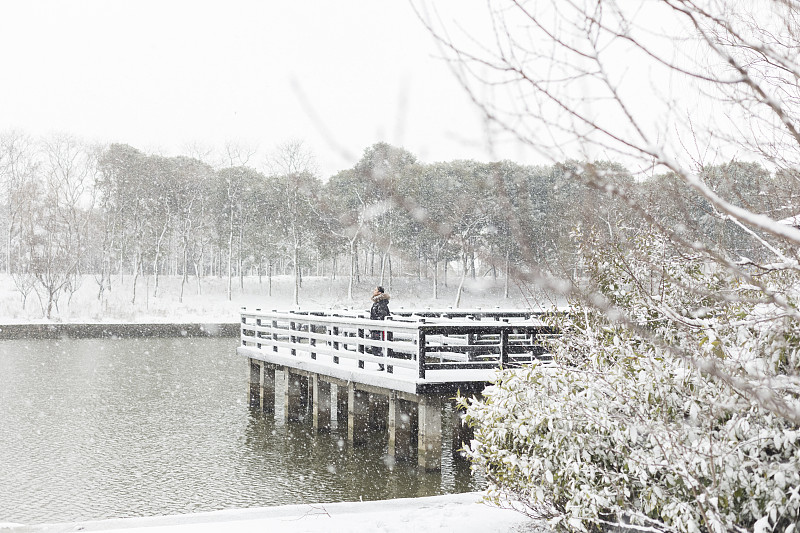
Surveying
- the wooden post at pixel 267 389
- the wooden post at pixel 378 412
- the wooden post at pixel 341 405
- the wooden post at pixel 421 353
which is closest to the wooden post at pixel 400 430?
the wooden post at pixel 421 353

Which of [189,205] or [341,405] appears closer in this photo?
[341,405]

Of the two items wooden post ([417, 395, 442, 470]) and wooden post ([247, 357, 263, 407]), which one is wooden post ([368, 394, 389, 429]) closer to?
wooden post ([417, 395, 442, 470])

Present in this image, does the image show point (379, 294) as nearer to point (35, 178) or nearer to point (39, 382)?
point (39, 382)

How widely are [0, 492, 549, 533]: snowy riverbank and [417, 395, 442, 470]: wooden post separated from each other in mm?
3635

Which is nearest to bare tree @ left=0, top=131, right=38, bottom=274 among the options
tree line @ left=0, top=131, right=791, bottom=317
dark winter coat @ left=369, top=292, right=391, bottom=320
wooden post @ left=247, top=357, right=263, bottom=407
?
tree line @ left=0, top=131, right=791, bottom=317

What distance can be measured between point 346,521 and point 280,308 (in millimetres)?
43984

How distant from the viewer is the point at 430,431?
38.3ft

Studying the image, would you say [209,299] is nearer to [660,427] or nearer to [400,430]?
[400,430]

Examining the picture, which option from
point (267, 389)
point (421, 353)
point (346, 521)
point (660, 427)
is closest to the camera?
point (660, 427)

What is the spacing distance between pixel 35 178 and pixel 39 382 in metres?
34.6

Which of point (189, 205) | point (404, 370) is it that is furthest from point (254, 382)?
point (189, 205)

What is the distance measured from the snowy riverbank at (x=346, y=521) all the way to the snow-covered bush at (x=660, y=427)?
1.19ft

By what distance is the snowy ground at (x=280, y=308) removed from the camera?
272 inches

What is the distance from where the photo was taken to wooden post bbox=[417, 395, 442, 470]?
11586 mm
